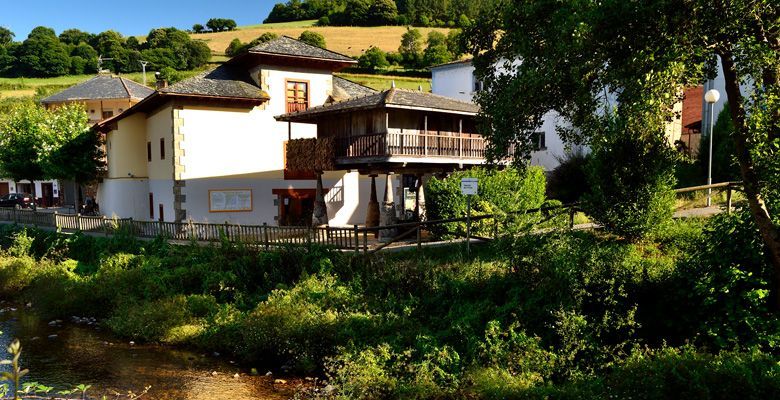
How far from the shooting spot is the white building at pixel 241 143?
24047 mm

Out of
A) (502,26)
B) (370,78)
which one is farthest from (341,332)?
(370,78)

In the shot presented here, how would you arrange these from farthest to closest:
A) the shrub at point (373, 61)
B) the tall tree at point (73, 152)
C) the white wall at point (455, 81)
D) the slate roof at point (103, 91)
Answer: the shrub at point (373, 61) < the slate roof at point (103, 91) < the white wall at point (455, 81) < the tall tree at point (73, 152)

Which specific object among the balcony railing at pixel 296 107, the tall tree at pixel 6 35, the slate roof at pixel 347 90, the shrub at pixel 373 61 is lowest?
the balcony railing at pixel 296 107

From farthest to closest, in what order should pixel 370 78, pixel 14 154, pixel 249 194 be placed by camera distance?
pixel 370 78, pixel 14 154, pixel 249 194

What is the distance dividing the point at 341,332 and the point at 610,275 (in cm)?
648

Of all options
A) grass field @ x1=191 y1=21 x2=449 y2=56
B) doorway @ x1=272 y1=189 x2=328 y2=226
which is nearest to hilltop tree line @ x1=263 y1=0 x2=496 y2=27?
grass field @ x1=191 y1=21 x2=449 y2=56

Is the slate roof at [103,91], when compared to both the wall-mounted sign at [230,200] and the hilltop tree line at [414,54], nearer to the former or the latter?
the wall-mounted sign at [230,200]

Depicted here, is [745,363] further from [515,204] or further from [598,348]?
[515,204]

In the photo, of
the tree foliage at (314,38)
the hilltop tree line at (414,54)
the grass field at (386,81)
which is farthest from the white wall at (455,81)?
the tree foliage at (314,38)

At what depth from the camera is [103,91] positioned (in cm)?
5009

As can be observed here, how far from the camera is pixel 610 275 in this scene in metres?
11.7

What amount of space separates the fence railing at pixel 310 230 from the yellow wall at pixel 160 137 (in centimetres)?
374

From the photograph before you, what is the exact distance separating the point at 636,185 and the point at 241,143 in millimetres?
17579

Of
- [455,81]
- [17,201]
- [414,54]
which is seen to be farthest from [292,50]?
[414,54]
